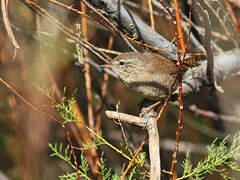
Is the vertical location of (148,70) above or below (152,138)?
above

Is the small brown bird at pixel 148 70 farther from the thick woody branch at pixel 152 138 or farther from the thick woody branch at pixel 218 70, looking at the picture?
the thick woody branch at pixel 152 138

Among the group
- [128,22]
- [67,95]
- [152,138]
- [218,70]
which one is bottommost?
[67,95]

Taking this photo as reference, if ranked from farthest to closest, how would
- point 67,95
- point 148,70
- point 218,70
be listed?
point 67,95 → point 218,70 → point 148,70

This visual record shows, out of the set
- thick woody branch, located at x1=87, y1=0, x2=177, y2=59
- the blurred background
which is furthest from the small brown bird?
thick woody branch, located at x1=87, y1=0, x2=177, y2=59

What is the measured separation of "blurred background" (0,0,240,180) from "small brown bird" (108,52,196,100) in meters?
0.13

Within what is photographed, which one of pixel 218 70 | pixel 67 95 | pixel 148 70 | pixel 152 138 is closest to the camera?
pixel 152 138

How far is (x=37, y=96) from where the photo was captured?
8.21ft

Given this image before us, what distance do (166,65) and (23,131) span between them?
154 cm

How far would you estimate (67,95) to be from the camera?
2693 mm

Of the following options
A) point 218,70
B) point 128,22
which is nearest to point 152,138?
point 128,22

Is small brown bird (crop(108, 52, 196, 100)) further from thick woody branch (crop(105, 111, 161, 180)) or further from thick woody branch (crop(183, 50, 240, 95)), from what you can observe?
thick woody branch (crop(105, 111, 161, 180))

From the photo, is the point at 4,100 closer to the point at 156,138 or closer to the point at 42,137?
the point at 42,137

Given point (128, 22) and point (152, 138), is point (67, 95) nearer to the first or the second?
point (128, 22)

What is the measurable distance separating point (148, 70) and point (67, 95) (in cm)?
91
